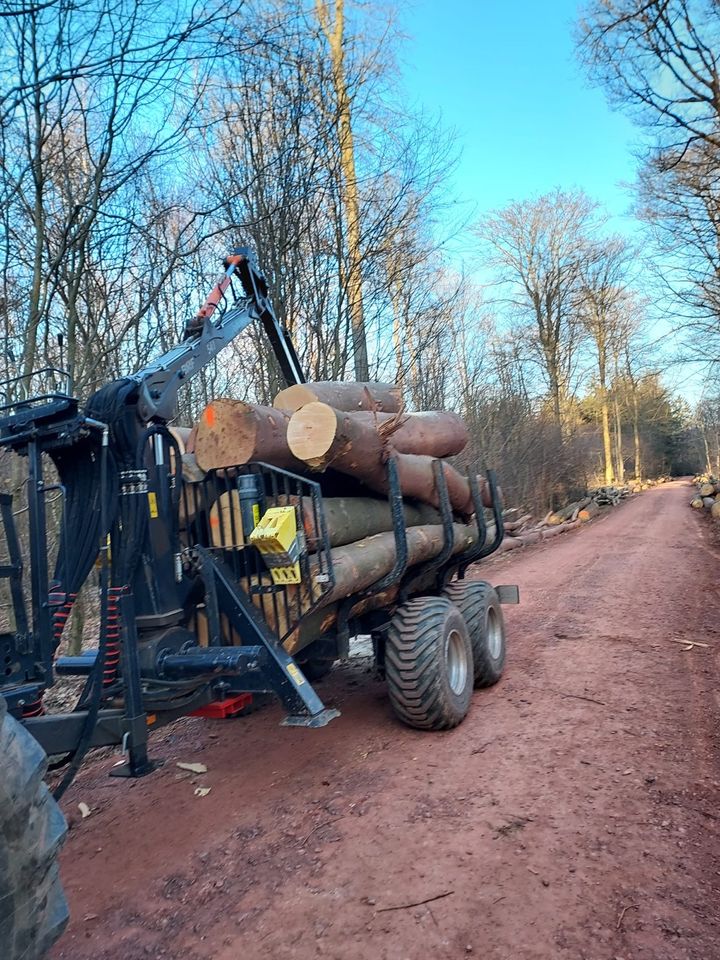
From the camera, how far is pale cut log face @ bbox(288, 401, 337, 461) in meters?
4.50

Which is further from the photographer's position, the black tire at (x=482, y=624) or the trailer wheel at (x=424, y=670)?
the black tire at (x=482, y=624)

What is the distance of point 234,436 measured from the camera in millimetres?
4301

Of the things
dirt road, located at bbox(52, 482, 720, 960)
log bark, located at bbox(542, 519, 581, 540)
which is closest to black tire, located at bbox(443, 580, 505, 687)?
dirt road, located at bbox(52, 482, 720, 960)

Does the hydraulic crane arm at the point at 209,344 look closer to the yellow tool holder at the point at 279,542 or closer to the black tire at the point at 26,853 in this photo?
the yellow tool holder at the point at 279,542

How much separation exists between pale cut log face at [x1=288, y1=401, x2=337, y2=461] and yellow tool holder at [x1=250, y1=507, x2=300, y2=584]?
54 centimetres

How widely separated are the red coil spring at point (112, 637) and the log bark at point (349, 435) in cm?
149

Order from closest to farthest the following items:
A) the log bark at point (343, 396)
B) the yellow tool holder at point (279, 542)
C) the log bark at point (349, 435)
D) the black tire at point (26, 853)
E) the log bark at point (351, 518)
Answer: the black tire at point (26, 853), the yellow tool holder at point (279, 542), the log bark at point (351, 518), the log bark at point (349, 435), the log bark at point (343, 396)

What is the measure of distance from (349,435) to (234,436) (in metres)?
0.86

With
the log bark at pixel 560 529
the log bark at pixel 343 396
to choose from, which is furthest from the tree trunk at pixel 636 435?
the log bark at pixel 343 396

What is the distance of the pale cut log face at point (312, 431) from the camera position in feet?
14.8

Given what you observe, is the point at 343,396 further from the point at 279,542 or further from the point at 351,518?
the point at 279,542

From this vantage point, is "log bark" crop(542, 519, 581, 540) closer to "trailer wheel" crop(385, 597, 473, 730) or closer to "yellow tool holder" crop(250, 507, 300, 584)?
"trailer wheel" crop(385, 597, 473, 730)

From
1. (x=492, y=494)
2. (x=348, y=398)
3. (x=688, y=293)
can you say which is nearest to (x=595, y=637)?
(x=492, y=494)

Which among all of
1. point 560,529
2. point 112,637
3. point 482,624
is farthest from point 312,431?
point 560,529
